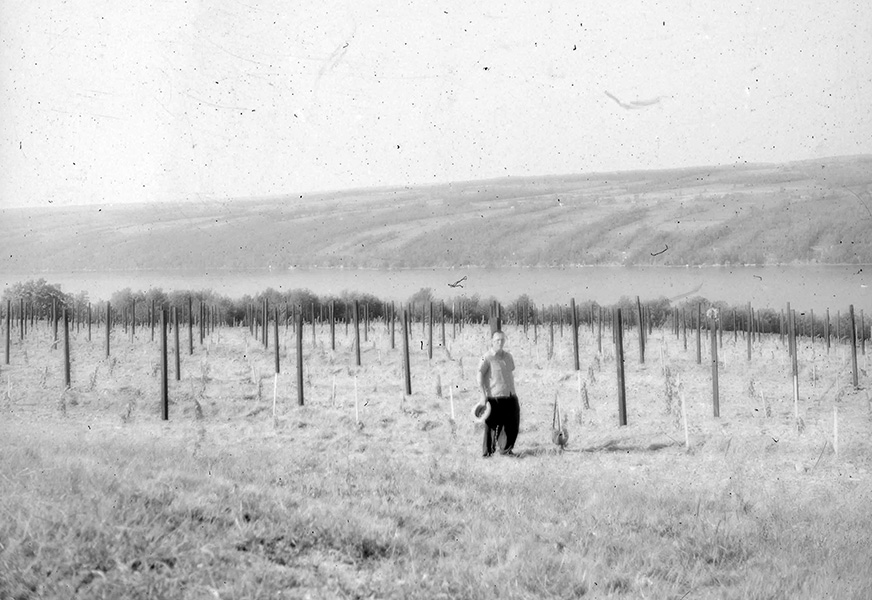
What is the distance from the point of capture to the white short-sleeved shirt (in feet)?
31.7

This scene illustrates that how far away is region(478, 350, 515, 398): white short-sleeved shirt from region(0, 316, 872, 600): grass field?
0.91 metres

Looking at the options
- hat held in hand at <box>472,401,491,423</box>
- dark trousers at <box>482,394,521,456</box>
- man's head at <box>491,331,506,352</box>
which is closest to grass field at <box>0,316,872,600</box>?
dark trousers at <box>482,394,521,456</box>

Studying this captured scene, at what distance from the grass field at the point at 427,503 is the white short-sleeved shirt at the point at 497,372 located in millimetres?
913

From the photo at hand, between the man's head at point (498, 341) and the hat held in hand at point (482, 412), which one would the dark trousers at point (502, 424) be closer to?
the hat held in hand at point (482, 412)

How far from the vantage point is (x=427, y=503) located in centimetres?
669

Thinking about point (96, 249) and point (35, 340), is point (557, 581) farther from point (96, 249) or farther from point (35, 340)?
point (35, 340)

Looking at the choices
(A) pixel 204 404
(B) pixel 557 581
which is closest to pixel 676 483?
(B) pixel 557 581

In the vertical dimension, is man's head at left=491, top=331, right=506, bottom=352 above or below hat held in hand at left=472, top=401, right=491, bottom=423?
above

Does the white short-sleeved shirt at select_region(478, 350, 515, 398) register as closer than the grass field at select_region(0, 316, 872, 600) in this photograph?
No

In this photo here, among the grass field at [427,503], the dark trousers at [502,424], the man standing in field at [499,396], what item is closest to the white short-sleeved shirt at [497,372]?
the man standing in field at [499,396]

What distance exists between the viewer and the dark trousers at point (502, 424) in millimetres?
Result: 9922

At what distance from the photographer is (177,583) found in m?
4.39

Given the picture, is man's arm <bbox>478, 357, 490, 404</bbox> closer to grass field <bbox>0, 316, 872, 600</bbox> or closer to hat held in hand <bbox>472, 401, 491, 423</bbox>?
hat held in hand <bbox>472, 401, 491, 423</bbox>

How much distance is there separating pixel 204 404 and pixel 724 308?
24894mm
